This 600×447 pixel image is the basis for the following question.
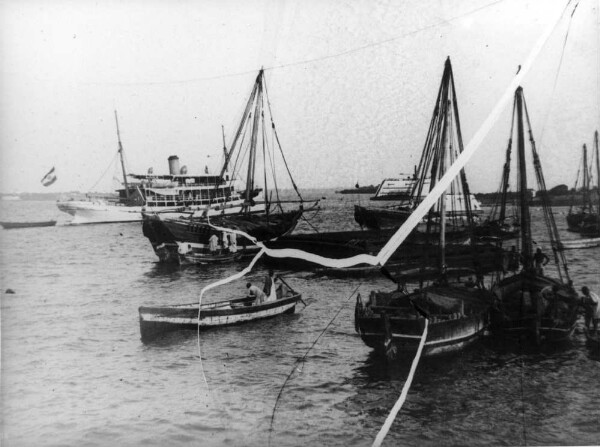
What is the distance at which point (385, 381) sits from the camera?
289 inches

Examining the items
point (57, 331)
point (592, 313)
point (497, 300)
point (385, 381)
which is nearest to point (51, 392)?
point (57, 331)

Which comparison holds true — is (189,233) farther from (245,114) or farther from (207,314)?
(245,114)

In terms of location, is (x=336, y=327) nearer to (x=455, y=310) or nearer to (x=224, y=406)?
(x=455, y=310)

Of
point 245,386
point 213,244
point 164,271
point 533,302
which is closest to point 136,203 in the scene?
point 164,271

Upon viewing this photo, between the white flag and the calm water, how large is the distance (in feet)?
3.79

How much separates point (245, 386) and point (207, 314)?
2.50 m

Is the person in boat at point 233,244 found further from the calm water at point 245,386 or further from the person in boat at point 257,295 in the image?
the calm water at point 245,386

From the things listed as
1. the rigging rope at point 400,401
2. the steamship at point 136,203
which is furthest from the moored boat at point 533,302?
the steamship at point 136,203

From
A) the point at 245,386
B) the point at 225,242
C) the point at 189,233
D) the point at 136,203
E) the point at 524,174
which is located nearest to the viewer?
the point at 245,386

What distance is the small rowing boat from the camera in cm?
882

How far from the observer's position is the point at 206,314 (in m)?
9.36

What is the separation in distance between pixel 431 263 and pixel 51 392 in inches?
329

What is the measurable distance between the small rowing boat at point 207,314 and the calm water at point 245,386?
24cm

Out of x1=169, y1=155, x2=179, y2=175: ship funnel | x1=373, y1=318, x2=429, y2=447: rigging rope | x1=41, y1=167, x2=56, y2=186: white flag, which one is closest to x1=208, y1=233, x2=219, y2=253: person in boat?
x1=169, y1=155, x2=179, y2=175: ship funnel
